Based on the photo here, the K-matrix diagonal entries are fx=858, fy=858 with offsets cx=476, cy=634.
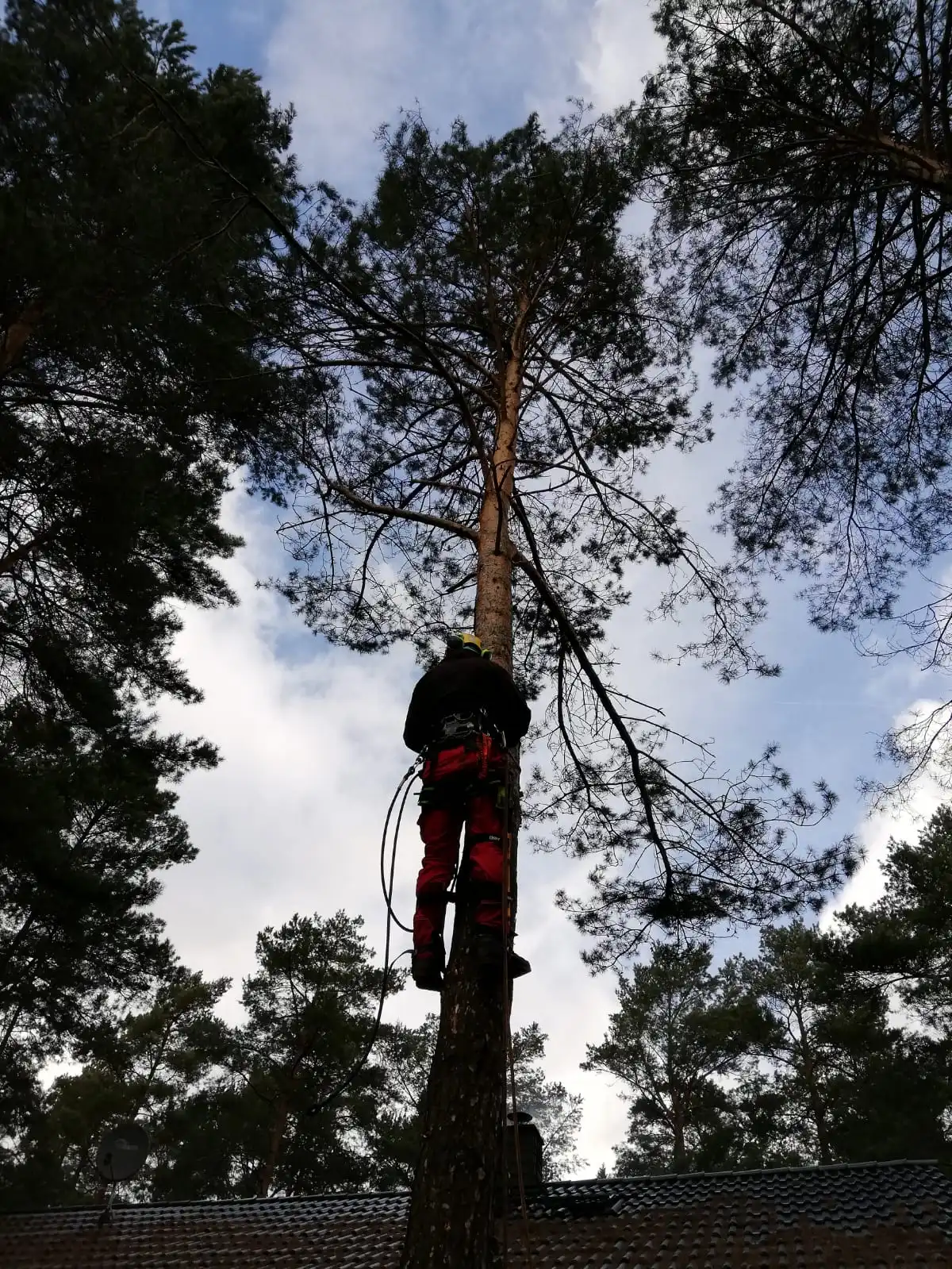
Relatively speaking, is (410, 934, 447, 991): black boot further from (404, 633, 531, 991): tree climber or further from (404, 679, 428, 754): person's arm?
(404, 679, 428, 754): person's arm

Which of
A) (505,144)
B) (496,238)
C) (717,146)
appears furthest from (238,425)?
(717,146)

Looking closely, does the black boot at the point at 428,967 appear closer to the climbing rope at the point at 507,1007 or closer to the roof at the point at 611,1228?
the climbing rope at the point at 507,1007

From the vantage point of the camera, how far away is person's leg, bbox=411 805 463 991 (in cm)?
308

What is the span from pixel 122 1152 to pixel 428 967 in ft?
29.8

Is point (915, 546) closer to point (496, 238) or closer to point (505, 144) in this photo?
point (496, 238)

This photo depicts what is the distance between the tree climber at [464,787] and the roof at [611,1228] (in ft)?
20.9

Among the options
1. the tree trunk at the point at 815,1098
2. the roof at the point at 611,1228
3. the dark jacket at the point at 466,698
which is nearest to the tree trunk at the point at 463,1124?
the dark jacket at the point at 466,698

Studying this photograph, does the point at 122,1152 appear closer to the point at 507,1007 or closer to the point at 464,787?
the point at 464,787

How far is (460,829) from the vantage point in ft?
11.3

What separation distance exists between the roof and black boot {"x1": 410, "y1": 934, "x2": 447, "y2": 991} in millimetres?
6294

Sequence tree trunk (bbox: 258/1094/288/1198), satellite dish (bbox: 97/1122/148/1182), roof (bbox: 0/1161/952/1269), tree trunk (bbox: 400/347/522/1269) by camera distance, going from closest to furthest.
Answer: tree trunk (bbox: 400/347/522/1269) → roof (bbox: 0/1161/952/1269) → satellite dish (bbox: 97/1122/148/1182) → tree trunk (bbox: 258/1094/288/1198)

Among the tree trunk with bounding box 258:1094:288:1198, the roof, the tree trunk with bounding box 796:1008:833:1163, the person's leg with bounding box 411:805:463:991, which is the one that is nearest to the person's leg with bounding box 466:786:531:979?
the person's leg with bounding box 411:805:463:991

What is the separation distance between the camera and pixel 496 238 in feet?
26.0

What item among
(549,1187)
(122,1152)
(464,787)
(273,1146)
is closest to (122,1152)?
(122,1152)
